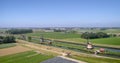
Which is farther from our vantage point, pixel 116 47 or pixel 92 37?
pixel 92 37

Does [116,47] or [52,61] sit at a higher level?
[52,61]

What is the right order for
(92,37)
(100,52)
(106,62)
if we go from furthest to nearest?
1. (92,37)
2. (100,52)
3. (106,62)

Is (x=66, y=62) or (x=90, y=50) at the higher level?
(x=66, y=62)

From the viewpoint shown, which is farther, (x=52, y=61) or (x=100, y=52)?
(x=100, y=52)

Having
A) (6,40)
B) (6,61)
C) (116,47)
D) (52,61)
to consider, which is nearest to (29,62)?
(6,61)

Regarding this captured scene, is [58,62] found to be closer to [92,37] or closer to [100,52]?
[100,52]

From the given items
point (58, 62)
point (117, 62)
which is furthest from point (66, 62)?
point (117, 62)

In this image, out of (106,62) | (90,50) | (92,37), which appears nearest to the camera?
(106,62)

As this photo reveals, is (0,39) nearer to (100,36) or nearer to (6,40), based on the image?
(6,40)

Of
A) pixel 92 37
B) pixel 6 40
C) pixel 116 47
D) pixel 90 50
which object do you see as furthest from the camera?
pixel 92 37
